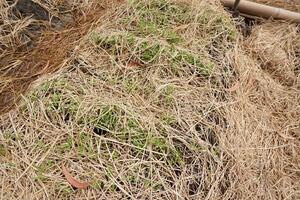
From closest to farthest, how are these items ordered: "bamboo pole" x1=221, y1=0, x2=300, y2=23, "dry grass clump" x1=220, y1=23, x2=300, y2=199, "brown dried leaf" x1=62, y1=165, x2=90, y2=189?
"brown dried leaf" x1=62, y1=165, x2=90, y2=189, "dry grass clump" x1=220, y1=23, x2=300, y2=199, "bamboo pole" x1=221, y1=0, x2=300, y2=23

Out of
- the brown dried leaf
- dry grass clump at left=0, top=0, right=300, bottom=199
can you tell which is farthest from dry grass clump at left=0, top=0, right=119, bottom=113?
the brown dried leaf

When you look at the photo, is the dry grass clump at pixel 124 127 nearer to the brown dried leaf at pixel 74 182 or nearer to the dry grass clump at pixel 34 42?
the brown dried leaf at pixel 74 182

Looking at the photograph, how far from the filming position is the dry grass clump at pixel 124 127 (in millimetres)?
1608

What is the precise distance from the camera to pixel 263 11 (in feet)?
9.20

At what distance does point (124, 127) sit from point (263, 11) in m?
1.56

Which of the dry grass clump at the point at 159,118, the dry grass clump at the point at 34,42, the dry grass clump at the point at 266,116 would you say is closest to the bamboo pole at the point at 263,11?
the dry grass clump at the point at 266,116

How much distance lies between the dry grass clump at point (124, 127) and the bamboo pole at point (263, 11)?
710 millimetres

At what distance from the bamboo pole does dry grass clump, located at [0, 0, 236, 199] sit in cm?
71

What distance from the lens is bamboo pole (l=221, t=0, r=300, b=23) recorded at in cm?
275

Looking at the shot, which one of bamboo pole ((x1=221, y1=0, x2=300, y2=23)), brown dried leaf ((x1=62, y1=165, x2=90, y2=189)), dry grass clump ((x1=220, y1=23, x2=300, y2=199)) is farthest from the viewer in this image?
bamboo pole ((x1=221, y1=0, x2=300, y2=23))

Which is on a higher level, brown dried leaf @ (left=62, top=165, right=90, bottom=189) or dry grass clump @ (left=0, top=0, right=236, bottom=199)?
dry grass clump @ (left=0, top=0, right=236, bottom=199)

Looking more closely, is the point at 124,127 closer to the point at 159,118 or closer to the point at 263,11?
the point at 159,118

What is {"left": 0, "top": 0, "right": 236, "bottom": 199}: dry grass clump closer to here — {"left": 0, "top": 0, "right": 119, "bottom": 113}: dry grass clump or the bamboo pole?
{"left": 0, "top": 0, "right": 119, "bottom": 113}: dry grass clump

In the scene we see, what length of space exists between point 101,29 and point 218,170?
3.35ft
